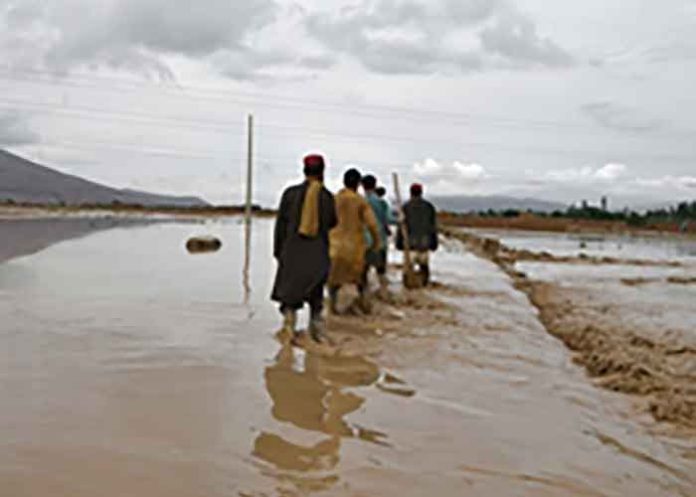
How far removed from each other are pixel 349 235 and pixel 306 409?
457 centimetres

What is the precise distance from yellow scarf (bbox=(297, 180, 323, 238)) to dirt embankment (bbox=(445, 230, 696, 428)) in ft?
9.09

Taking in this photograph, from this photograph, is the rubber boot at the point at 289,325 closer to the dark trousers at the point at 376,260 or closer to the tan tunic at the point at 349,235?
the tan tunic at the point at 349,235

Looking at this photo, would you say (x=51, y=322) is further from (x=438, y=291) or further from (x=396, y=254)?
(x=396, y=254)

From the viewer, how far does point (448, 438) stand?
193 inches

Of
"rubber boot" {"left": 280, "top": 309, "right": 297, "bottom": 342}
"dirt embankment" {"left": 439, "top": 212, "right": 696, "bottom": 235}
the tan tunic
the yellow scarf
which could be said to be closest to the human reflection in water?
"rubber boot" {"left": 280, "top": 309, "right": 297, "bottom": 342}

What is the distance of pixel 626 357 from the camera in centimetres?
788

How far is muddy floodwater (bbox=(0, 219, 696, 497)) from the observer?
13.5 ft

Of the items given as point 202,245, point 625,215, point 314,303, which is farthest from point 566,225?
point 314,303

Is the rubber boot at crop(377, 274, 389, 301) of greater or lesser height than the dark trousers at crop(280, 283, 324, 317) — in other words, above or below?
below

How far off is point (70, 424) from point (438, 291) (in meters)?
9.36

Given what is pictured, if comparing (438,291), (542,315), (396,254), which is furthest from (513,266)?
(542,315)

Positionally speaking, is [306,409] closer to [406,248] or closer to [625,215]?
[406,248]

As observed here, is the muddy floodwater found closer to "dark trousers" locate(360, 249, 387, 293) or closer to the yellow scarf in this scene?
"dark trousers" locate(360, 249, 387, 293)

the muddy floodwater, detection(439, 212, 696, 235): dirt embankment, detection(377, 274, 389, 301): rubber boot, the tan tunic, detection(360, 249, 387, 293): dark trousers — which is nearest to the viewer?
the muddy floodwater
